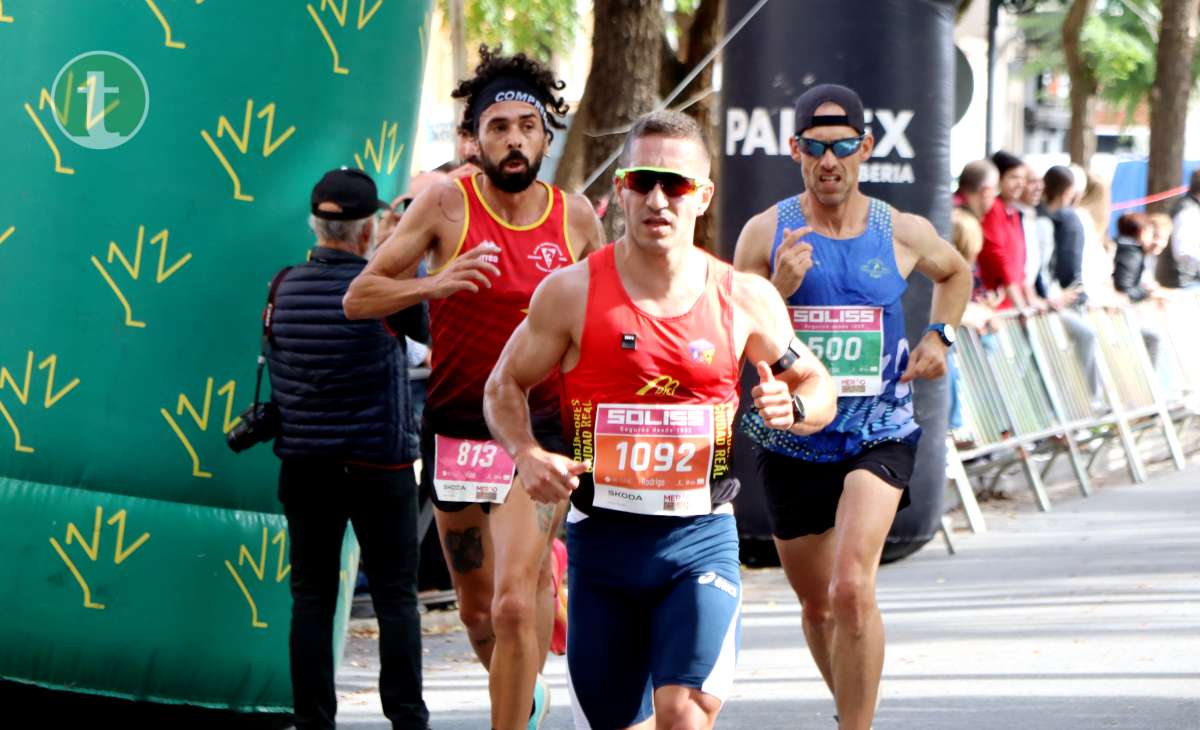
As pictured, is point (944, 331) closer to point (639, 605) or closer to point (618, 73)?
point (639, 605)

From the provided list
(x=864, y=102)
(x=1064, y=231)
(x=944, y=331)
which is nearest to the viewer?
(x=944, y=331)

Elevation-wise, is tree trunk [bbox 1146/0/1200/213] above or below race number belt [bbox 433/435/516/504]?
above

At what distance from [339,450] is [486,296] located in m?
0.69

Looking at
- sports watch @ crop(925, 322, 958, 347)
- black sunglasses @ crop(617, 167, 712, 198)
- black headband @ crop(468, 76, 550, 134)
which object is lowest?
sports watch @ crop(925, 322, 958, 347)

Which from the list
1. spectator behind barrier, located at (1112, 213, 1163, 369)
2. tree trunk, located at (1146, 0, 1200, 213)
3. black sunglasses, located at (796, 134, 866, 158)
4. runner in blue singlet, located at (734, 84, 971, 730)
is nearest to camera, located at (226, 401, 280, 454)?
runner in blue singlet, located at (734, 84, 971, 730)

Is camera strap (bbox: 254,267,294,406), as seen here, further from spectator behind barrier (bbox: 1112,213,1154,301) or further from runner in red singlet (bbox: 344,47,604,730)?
spectator behind barrier (bbox: 1112,213,1154,301)

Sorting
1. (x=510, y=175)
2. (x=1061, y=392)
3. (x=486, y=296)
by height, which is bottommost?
(x=1061, y=392)

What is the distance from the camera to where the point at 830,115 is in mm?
6598

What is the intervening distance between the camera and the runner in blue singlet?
1.52 meters

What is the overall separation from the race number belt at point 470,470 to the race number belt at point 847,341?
1.06 metres

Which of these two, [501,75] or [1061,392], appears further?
[1061,392]

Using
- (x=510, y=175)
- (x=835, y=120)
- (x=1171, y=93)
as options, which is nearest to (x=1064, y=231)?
(x=835, y=120)

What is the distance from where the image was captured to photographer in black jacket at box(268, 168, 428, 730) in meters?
6.48

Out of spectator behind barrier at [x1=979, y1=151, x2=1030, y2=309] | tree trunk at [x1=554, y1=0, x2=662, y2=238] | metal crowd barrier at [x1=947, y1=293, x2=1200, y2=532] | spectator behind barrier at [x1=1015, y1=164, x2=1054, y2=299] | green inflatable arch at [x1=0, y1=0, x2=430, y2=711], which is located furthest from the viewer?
tree trunk at [x1=554, y1=0, x2=662, y2=238]
